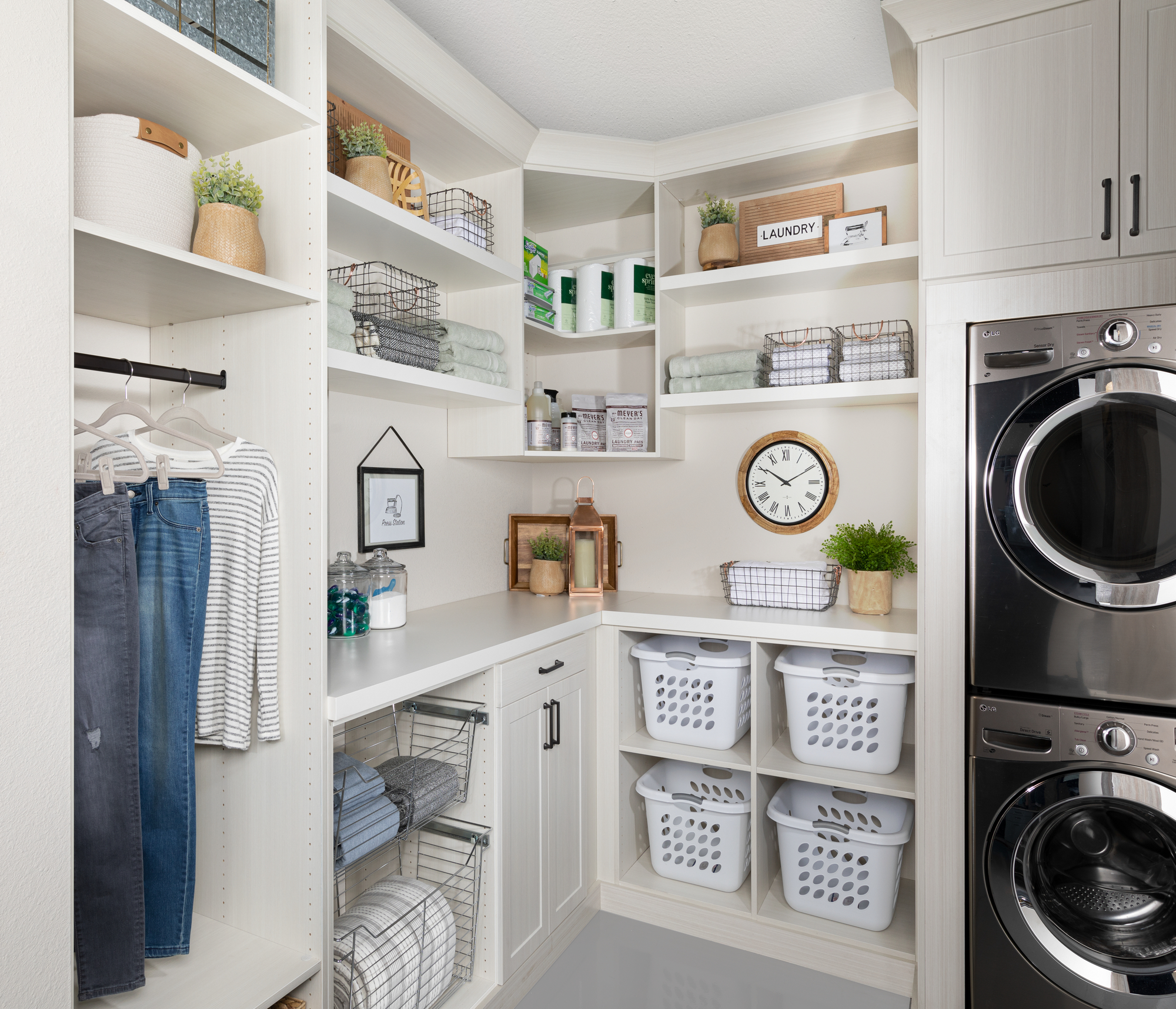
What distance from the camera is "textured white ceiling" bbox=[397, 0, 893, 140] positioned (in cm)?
188

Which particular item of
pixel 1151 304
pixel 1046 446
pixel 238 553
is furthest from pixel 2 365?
pixel 1151 304

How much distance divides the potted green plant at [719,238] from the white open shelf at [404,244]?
63cm

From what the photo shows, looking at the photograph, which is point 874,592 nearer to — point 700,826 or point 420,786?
point 700,826

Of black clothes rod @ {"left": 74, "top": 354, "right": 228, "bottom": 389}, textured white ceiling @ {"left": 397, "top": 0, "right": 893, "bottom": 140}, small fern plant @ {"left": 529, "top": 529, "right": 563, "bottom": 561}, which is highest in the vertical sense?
textured white ceiling @ {"left": 397, "top": 0, "right": 893, "bottom": 140}

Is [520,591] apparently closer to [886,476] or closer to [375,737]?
[375,737]

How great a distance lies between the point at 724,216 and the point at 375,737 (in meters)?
1.99

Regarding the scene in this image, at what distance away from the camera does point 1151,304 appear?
5.48ft

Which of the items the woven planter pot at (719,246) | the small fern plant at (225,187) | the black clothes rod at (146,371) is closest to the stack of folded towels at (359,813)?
the black clothes rod at (146,371)

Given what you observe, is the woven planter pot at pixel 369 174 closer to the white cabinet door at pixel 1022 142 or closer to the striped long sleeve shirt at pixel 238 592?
the striped long sleeve shirt at pixel 238 592

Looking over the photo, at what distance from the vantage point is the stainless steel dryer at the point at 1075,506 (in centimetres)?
166

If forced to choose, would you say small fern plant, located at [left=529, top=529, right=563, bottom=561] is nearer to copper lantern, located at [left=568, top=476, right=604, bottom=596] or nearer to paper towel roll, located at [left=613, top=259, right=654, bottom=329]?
copper lantern, located at [left=568, top=476, right=604, bottom=596]

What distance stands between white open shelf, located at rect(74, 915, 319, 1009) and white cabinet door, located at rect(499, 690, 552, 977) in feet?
1.89

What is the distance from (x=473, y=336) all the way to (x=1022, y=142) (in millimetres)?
1478

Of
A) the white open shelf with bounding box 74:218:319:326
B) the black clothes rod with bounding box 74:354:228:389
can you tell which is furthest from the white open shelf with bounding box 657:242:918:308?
the black clothes rod with bounding box 74:354:228:389
